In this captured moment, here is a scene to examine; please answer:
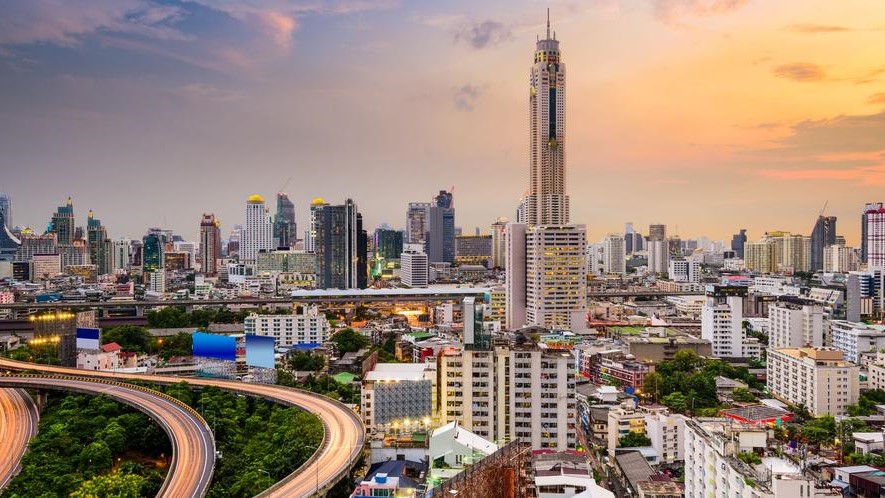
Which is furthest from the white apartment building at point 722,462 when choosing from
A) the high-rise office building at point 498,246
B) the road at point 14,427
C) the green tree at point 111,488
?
the high-rise office building at point 498,246

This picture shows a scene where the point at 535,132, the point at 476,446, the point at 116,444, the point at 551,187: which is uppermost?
the point at 535,132

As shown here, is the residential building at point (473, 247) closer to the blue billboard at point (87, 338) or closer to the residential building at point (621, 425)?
the blue billboard at point (87, 338)

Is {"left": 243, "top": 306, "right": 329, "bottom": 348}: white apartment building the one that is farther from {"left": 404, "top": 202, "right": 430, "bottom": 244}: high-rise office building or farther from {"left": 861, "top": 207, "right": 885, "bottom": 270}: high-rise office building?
{"left": 404, "top": 202, "right": 430, "bottom": 244}: high-rise office building

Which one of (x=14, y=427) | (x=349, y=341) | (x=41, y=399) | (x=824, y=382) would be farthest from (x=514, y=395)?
(x=349, y=341)

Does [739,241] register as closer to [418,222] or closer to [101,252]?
[418,222]

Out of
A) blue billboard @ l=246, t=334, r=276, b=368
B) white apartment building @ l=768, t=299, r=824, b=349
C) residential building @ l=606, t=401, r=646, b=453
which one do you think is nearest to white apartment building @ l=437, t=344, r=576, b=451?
residential building @ l=606, t=401, r=646, b=453

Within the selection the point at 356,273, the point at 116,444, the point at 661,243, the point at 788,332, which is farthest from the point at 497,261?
the point at 116,444

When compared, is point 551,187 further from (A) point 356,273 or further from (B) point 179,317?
(B) point 179,317
